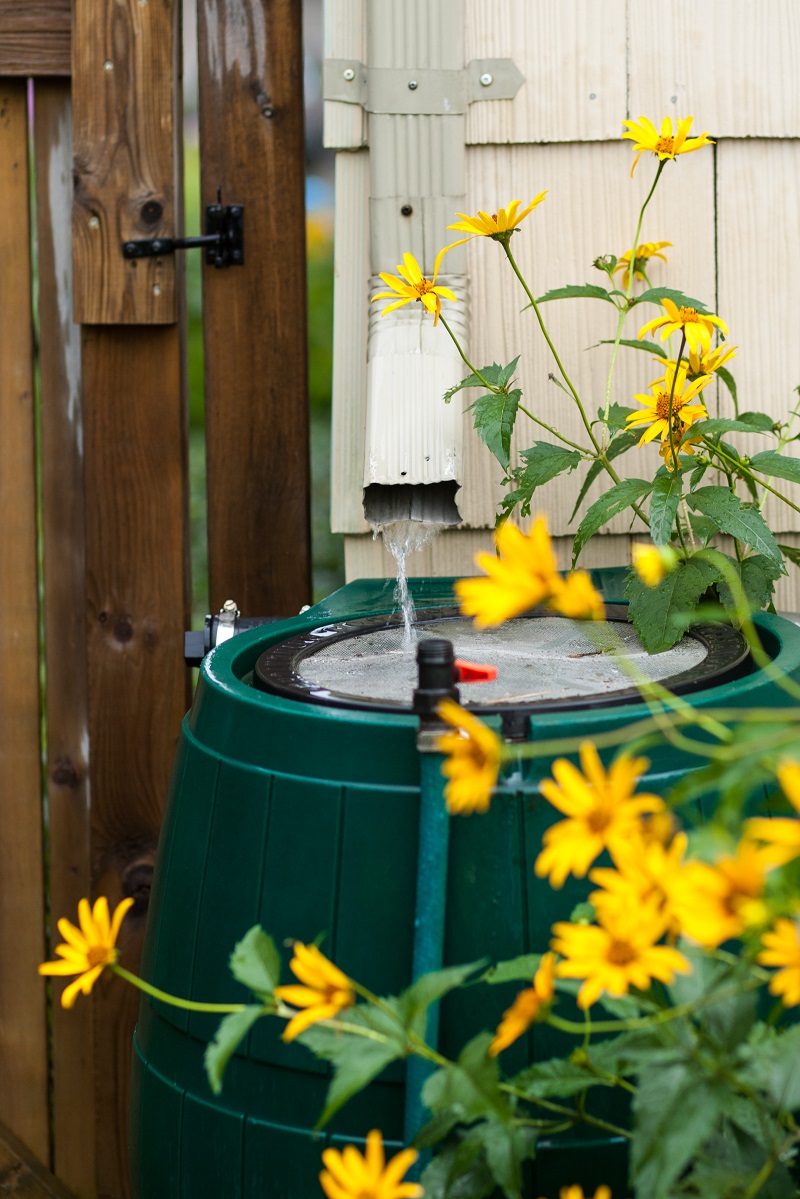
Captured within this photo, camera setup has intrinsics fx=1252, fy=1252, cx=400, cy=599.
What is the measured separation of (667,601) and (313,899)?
411 mm

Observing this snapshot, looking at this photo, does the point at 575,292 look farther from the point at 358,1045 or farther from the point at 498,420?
the point at 358,1045

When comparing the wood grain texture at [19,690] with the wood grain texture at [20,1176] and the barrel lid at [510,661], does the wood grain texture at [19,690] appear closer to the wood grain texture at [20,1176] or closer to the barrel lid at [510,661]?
the wood grain texture at [20,1176]

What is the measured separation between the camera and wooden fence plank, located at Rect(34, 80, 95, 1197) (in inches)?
69.2

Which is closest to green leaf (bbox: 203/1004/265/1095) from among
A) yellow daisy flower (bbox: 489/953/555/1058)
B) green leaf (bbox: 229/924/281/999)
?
green leaf (bbox: 229/924/281/999)

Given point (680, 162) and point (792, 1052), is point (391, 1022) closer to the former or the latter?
point (792, 1052)

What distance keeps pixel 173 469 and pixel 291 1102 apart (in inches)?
40.6

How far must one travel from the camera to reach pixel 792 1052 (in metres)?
0.59

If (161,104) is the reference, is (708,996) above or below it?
below

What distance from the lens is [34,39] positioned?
170cm

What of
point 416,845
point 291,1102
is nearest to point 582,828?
point 416,845

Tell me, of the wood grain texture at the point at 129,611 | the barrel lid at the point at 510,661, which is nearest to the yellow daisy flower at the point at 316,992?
the barrel lid at the point at 510,661

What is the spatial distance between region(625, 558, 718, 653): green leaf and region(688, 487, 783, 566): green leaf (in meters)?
0.04

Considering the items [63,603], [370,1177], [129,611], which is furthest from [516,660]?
[63,603]

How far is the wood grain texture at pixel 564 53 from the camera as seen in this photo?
1529 millimetres
